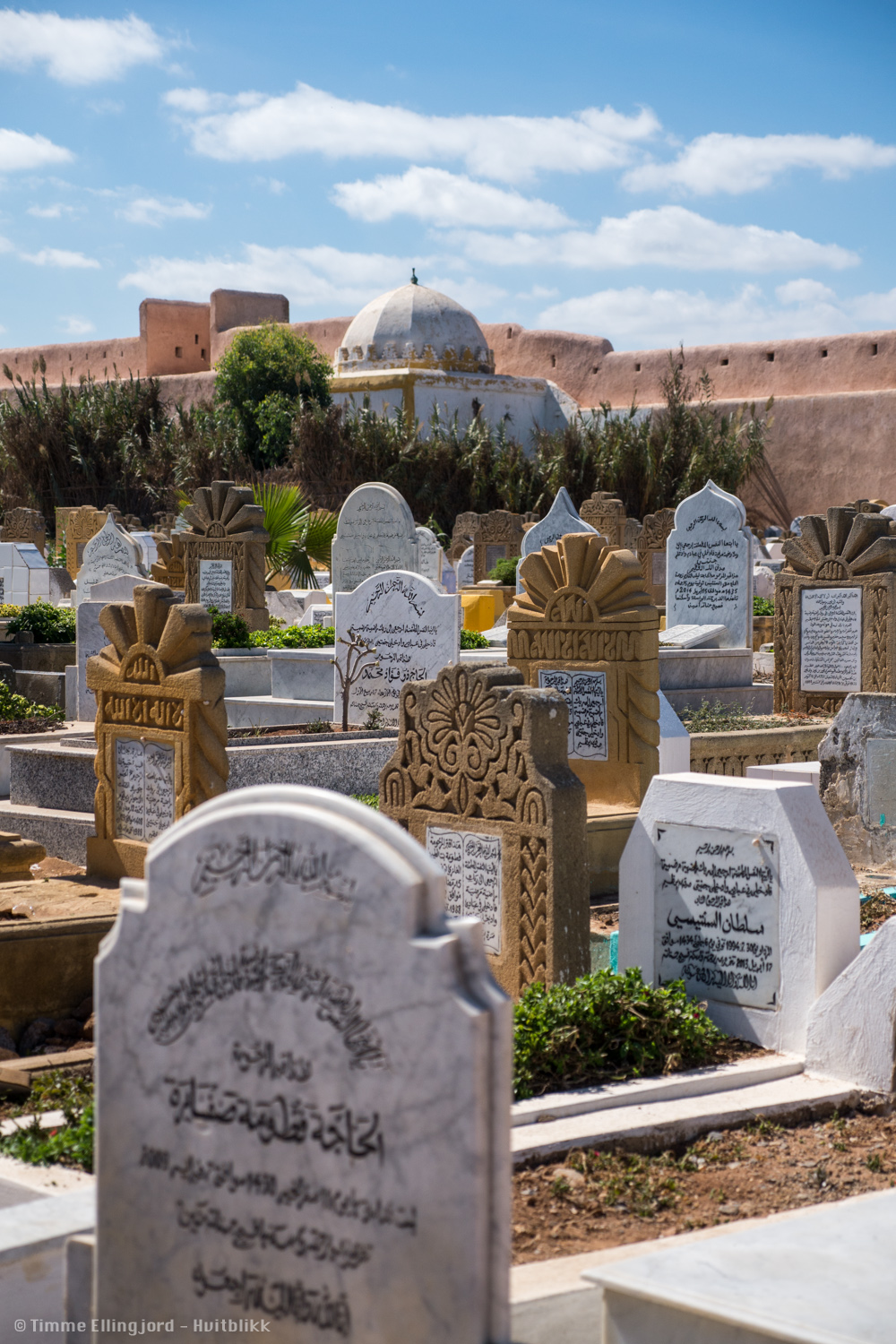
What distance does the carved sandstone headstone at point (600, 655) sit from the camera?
7.68 meters

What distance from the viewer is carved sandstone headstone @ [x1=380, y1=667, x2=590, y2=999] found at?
4.93 m

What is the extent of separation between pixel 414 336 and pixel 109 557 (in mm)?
15433

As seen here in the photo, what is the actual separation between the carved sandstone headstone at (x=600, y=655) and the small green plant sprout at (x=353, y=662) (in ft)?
7.65

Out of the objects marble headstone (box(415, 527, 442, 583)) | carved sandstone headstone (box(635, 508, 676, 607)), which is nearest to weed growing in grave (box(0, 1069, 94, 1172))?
marble headstone (box(415, 527, 442, 583))

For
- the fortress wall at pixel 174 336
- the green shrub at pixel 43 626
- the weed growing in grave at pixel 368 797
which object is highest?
the fortress wall at pixel 174 336

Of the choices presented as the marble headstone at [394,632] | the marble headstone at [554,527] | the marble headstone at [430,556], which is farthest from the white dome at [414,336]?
the marble headstone at [394,632]

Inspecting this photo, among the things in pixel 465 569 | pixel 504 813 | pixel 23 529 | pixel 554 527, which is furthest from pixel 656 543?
pixel 504 813

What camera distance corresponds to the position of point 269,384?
103 feet

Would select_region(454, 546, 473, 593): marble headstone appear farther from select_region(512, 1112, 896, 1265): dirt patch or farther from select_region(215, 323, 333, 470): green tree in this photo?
select_region(512, 1112, 896, 1265): dirt patch

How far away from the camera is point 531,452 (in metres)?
31.1

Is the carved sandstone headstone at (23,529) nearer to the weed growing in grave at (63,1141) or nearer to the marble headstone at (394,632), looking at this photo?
the marble headstone at (394,632)

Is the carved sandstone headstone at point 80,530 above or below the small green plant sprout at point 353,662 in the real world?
above

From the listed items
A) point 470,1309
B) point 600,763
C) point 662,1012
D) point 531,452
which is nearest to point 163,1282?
point 470,1309

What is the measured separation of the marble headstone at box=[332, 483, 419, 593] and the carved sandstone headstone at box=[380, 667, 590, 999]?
7642mm
